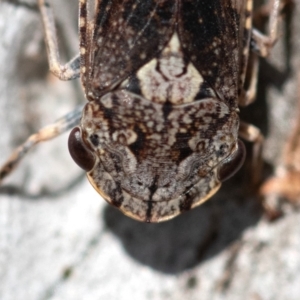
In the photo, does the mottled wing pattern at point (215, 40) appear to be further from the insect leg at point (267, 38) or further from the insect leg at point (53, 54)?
the insect leg at point (53, 54)

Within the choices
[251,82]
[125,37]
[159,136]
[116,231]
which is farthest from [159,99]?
[116,231]

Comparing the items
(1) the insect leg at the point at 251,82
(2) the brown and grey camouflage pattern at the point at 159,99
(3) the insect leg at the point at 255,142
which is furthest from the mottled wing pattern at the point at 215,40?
(3) the insect leg at the point at 255,142

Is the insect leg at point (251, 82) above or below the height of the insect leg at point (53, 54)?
below

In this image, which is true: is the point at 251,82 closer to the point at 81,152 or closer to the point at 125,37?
the point at 125,37

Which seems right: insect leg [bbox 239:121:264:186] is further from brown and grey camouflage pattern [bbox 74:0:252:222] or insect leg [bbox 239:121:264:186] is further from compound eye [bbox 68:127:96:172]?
compound eye [bbox 68:127:96:172]

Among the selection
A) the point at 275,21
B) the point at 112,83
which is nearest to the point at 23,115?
the point at 112,83

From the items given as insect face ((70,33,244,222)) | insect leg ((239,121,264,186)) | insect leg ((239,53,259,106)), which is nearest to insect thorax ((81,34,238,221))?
insect face ((70,33,244,222))
